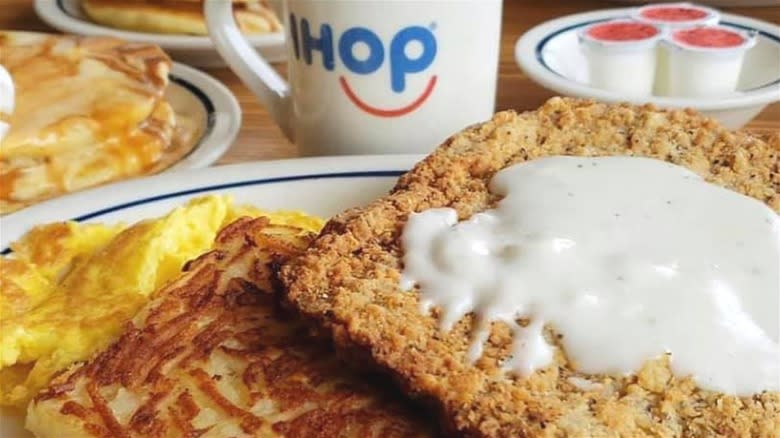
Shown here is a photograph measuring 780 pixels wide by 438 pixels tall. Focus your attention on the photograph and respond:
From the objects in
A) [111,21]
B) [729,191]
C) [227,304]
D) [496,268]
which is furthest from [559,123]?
[111,21]

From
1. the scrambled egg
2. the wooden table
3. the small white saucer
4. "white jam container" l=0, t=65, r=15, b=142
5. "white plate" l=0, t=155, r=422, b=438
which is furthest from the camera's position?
the wooden table

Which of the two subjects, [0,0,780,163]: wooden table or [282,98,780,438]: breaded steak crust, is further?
[0,0,780,163]: wooden table

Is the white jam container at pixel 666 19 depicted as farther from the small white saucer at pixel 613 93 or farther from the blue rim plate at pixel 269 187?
the blue rim plate at pixel 269 187

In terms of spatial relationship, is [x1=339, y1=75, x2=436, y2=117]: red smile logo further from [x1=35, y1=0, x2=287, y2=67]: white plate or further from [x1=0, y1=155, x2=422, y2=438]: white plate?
[x1=35, y1=0, x2=287, y2=67]: white plate

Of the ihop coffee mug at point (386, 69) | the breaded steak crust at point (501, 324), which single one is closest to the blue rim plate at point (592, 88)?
the ihop coffee mug at point (386, 69)

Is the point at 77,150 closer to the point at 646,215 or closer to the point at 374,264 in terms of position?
the point at 374,264

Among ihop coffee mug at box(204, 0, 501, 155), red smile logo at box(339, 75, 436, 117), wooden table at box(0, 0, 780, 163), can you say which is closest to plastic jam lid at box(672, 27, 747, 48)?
wooden table at box(0, 0, 780, 163)
